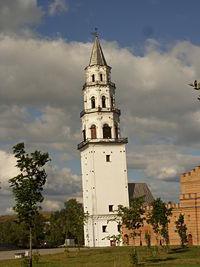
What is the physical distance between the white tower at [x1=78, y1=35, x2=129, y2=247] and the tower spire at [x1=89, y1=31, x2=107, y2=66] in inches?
8.8

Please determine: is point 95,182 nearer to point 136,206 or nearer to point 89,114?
point 89,114

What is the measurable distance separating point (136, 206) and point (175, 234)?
12635mm

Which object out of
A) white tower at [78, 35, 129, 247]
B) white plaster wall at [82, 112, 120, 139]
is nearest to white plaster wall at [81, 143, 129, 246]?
white tower at [78, 35, 129, 247]

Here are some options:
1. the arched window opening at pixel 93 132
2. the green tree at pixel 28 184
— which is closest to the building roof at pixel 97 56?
the arched window opening at pixel 93 132

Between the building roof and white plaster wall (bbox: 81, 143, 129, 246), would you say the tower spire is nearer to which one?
the building roof

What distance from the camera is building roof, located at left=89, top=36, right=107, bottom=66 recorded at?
82.3m

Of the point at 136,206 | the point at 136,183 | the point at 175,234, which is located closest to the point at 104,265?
the point at 136,206

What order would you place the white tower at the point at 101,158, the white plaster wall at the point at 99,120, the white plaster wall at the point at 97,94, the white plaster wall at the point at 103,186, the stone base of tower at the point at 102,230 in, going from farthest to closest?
the white plaster wall at the point at 97,94, the white plaster wall at the point at 99,120, the white tower at the point at 101,158, the white plaster wall at the point at 103,186, the stone base of tower at the point at 102,230

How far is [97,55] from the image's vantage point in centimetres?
8319

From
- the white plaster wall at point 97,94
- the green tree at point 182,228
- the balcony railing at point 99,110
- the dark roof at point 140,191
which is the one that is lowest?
the green tree at point 182,228

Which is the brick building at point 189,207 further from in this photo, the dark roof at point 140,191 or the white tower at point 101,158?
the dark roof at point 140,191

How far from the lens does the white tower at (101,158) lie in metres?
77.2

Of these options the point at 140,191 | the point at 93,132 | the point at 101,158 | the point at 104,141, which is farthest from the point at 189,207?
the point at 93,132

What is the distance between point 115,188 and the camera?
7806 centimetres
